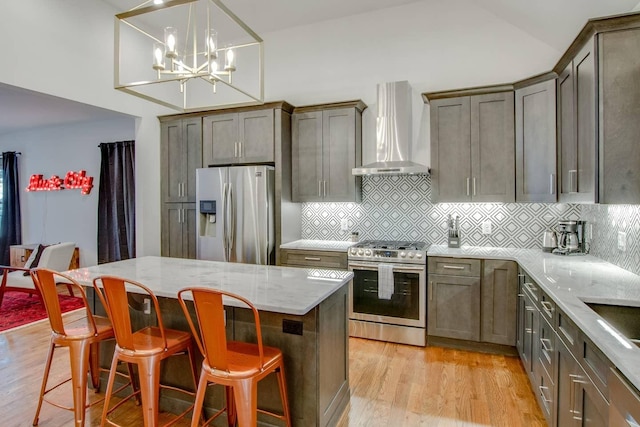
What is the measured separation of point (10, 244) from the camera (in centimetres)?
738

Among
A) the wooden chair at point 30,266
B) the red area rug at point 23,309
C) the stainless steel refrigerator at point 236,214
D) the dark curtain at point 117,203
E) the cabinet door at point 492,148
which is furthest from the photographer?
the dark curtain at point 117,203

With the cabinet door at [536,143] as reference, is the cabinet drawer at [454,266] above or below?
below

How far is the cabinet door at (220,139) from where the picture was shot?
436 cm

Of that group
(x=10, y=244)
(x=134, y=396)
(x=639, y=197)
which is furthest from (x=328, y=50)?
(x=10, y=244)

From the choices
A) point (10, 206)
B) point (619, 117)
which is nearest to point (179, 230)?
point (619, 117)

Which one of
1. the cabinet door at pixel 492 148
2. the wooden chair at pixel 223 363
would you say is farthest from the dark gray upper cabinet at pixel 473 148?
the wooden chair at pixel 223 363

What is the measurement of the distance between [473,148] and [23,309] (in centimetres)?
601

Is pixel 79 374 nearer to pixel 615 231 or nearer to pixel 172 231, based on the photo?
pixel 172 231

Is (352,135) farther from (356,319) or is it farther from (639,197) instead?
(639,197)

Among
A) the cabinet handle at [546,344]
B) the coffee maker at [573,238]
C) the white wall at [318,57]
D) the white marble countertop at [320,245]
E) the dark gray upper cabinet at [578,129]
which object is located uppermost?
the white wall at [318,57]

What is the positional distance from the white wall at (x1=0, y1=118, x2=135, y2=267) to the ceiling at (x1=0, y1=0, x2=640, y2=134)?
45 centimetres

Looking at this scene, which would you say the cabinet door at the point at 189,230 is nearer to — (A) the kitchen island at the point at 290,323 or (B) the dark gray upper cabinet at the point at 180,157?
(B) the dark gray upper cabinet at the point at 180,157

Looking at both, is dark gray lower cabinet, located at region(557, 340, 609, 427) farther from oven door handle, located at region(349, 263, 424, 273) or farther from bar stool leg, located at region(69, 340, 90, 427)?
bar stool leg, located at region(69, 340, 90, 427)

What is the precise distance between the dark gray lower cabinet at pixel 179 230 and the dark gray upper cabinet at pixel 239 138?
715 millimetres
